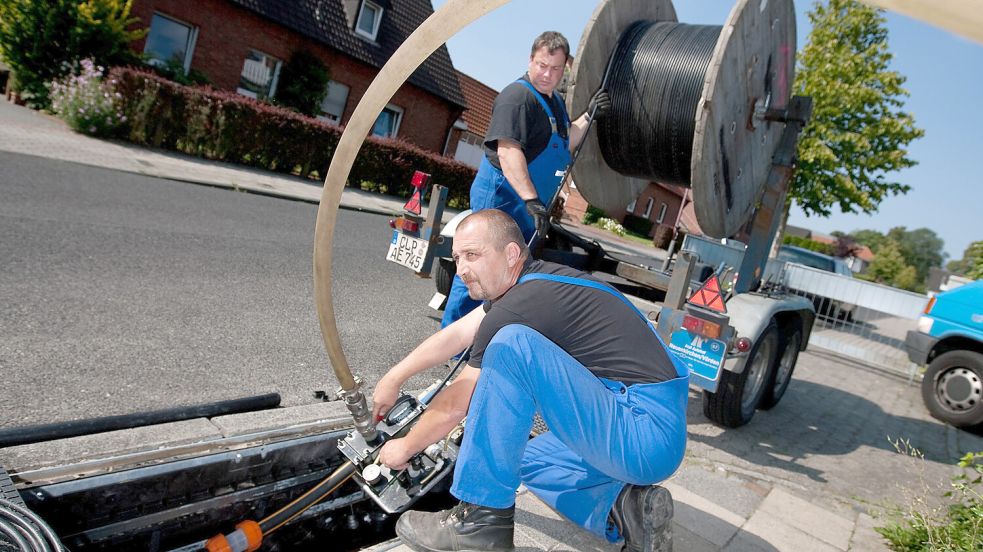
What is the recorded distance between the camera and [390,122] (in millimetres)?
23234

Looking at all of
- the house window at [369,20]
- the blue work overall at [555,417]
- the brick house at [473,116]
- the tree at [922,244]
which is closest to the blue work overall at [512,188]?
the blue work overall at [555,417]

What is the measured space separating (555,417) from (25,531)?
4.97ft

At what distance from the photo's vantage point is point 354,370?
456 centimetres

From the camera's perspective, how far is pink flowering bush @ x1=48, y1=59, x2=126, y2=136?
12133 mm

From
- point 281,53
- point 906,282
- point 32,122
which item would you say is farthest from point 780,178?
point 906,282

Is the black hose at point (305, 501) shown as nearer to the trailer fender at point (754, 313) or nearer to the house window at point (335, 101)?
the trailer fender at point (754, 313)

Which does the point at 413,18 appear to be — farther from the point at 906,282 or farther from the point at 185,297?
the point at 906,282

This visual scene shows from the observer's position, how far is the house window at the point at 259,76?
1842 cm

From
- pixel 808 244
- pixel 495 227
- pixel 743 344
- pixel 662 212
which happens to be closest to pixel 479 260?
pixel 495 227

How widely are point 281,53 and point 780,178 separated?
16.6 meters

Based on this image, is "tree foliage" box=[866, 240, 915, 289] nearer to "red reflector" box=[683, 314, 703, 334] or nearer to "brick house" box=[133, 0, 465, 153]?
"brick house" box=[133, 0, 465, 153]

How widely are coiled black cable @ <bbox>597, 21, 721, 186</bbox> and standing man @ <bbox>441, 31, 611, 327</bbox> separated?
941 millimetres

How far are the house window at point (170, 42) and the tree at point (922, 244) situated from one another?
433 ft

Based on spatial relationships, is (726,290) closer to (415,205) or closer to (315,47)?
(415,205)
